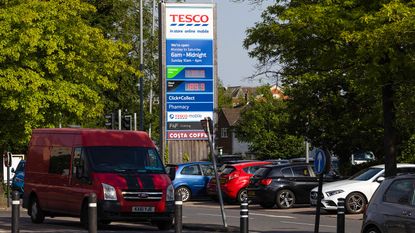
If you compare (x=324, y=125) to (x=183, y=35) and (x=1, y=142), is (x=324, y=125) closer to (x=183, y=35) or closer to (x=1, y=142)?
(x=183, y=35)

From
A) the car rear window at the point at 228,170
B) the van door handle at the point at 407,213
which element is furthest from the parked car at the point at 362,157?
the van door handle at the point at 407,213

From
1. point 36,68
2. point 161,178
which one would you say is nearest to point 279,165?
point 36,68

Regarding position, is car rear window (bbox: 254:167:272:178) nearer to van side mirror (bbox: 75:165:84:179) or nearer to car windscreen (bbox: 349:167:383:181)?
car windscreen (bbox: 349:167:383:181)

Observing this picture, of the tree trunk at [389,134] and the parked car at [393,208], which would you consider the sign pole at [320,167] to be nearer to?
the parked car at [393,208]

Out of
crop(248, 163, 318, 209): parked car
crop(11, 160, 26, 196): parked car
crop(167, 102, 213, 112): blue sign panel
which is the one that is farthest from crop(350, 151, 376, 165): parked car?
crop(11, 160, 26, 196): parked car

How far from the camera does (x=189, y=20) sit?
149 ft

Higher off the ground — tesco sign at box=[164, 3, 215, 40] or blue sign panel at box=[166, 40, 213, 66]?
tesco sign at box=[164, 3, 215, 40]

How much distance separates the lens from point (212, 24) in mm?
45250

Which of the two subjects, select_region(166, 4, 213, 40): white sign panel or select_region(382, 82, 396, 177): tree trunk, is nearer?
select_region(382, 82, 396, 177): tree trunk

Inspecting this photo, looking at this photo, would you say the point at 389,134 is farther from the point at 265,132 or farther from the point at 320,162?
the point at 265,132

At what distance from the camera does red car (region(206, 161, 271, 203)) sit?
124ft

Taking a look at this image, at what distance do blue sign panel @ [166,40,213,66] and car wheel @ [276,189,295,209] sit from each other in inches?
476

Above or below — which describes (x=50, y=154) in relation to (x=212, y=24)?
below

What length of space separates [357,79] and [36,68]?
19248mm
